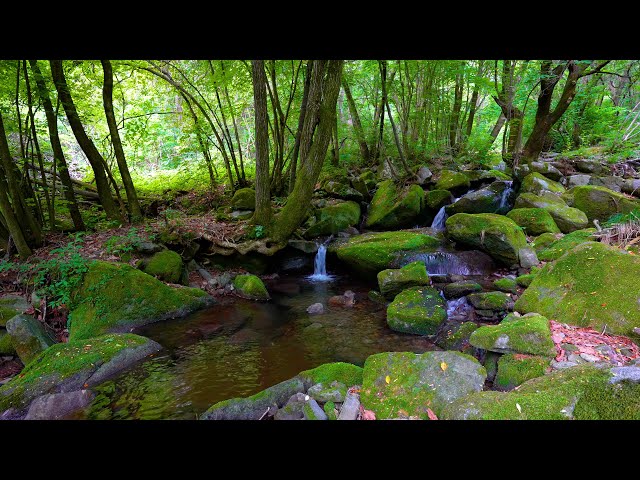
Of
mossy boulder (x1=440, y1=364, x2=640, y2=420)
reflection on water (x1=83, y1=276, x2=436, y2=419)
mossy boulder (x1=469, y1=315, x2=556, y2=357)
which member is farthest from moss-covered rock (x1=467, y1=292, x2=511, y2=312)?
mossy boulder (x1=440, y1=364, x2=640, y2=420)

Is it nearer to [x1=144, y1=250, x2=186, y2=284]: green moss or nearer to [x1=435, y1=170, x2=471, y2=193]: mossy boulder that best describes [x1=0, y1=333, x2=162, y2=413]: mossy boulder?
[x1=144, y1=250, x2=186, y2=284]: green moss

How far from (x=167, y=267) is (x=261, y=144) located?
3.74 metres

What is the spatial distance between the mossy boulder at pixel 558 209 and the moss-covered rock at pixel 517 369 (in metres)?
6.26

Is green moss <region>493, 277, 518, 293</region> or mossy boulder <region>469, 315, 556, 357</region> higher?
mossy boulder <region>469, 315, 556, 357</region>

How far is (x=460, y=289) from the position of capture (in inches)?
262

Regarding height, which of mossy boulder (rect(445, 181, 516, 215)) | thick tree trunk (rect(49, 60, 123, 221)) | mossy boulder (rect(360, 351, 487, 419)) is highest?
thick tree trunk (rect(49, 60, 123, 221))

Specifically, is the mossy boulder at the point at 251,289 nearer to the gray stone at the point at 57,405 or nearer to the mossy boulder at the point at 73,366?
the mossy boulder at the point at 73,366

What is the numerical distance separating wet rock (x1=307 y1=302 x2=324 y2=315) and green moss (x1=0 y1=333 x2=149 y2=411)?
10.2 feet

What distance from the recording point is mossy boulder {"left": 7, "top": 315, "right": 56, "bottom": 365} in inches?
197

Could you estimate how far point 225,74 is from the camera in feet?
35.0
